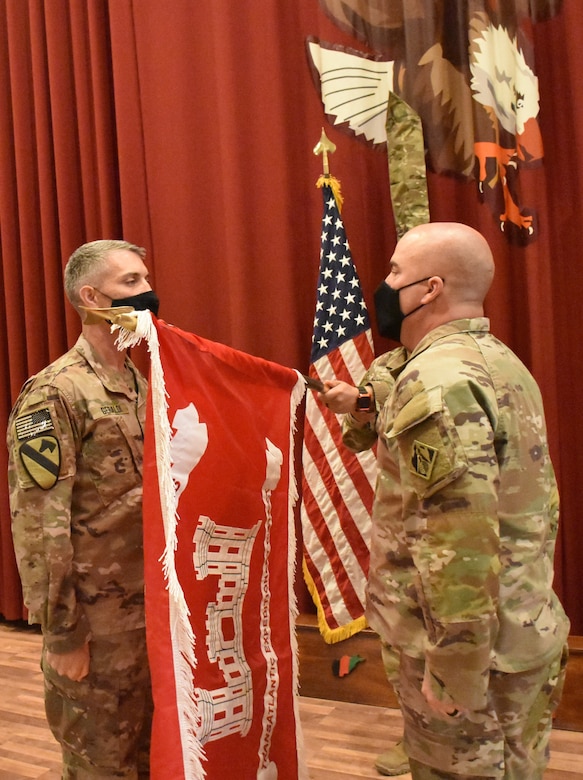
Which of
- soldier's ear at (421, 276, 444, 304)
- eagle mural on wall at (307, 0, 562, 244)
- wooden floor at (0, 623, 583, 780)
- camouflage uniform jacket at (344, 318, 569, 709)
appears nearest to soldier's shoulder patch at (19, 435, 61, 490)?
camouflage uniform jacket at (344, 318, 569, 709)

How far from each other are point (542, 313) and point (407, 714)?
170cm

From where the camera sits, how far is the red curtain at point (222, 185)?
2.67m

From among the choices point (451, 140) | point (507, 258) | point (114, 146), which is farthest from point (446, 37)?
point (114, 146)

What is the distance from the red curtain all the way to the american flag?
0.81 ft

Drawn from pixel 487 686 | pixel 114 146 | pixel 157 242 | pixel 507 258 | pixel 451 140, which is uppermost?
pixel 114 146

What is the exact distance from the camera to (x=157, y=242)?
3.46 metres

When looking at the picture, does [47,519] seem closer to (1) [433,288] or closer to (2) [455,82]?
(1) [433,288]

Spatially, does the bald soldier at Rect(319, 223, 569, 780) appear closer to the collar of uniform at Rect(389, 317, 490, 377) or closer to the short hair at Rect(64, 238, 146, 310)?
the collar of uniform at Rect(389, 317, 490, 377)

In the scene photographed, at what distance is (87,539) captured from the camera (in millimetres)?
1702

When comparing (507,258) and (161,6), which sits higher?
(161,6)

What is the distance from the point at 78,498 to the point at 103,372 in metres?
0.33

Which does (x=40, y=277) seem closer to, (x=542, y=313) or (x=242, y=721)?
(x=542, y=313)

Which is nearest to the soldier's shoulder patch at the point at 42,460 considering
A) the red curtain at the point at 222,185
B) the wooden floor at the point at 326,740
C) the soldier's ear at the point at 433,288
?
the soldier's ear at the point at 433,288

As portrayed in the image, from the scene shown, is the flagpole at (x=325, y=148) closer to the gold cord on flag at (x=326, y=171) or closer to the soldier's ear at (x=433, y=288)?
the gold cord on flag at (x=326, y=171)
